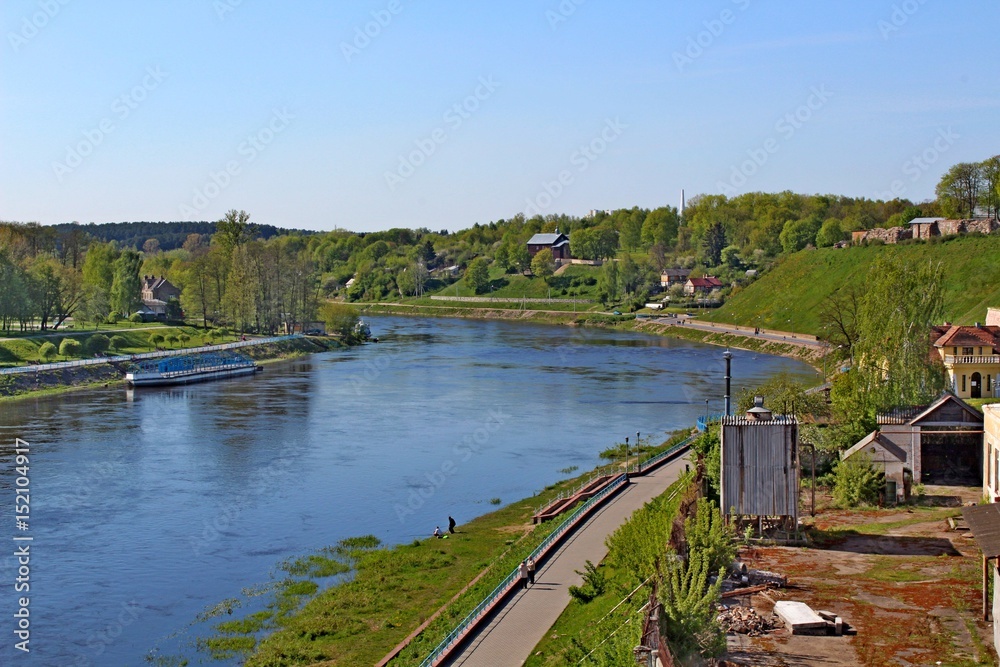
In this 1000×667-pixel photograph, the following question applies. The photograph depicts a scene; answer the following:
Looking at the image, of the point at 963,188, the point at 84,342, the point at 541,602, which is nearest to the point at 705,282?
the point at 963,188

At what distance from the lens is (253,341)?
82.2 metres

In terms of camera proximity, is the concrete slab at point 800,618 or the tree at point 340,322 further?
the tree at point 340,322

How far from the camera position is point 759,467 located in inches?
982

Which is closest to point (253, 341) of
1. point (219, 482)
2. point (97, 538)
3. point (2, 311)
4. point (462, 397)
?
point (2, 311)

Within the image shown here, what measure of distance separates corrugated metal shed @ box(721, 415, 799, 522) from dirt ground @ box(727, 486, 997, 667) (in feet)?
3.68

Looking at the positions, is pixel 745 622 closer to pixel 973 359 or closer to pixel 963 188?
pixel 973 359

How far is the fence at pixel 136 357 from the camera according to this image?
58.2m

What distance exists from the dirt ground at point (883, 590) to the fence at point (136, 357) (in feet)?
151

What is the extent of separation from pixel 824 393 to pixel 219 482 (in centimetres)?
2648

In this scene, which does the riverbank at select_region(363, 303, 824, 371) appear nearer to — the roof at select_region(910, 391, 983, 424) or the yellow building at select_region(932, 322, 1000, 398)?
the yellow building at select_region(932, 322, 1000, 398)

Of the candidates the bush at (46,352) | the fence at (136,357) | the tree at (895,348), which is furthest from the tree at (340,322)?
the tree at (895,348)

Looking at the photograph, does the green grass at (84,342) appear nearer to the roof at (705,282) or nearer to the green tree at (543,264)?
the roof at (705,282)

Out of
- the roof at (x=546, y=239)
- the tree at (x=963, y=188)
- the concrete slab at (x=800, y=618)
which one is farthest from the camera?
the roof at (x=546, y=239)

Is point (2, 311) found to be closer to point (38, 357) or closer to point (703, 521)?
point (38, 357)
